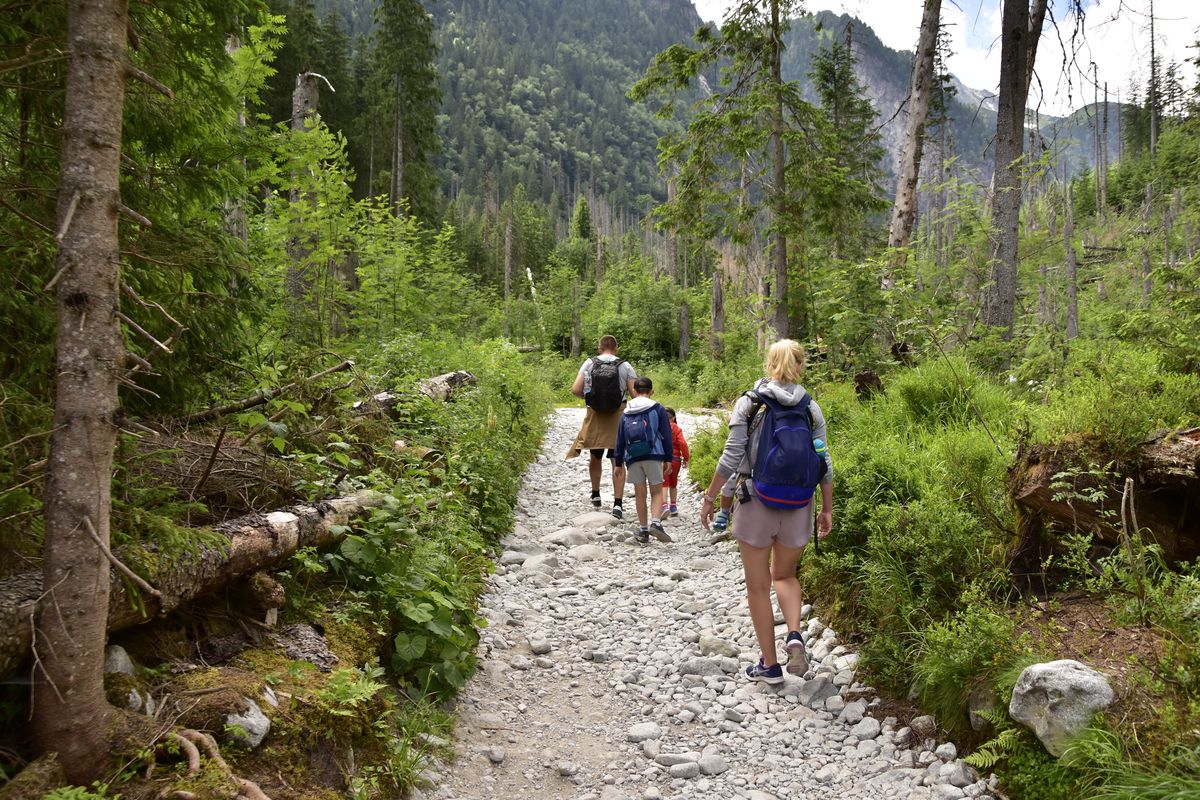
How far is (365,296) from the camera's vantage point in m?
11.1

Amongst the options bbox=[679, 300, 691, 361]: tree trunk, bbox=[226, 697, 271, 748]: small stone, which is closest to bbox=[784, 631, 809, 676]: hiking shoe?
bbox=[226, 697, 271, 748]: small stone

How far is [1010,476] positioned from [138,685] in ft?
16.4

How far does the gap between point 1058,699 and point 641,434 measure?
5.26 meters

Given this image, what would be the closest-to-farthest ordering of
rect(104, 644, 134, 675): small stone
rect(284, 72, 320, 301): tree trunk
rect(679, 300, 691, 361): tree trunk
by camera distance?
rect(104, 644, 134, 675): small stone
rect(284, 72, 320, 301): tree trunk
rect(679, 300, 691, 361): tree trunk

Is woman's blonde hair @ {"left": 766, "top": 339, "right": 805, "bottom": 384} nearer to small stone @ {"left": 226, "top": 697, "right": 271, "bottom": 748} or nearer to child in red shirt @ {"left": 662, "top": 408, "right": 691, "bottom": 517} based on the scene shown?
small stone @ {"left": 226, "top": 697, "right": 271, "bottom": 748}

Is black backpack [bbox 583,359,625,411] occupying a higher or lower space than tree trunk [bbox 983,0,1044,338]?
lower

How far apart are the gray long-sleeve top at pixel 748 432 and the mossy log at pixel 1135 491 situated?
128cm

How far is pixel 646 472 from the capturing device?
26.2 ft

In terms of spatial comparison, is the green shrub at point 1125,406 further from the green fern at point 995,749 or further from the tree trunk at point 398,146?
the tree trunk at point 398,146

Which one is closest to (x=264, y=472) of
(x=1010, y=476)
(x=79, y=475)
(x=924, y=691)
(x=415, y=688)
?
(x=415, y=688)

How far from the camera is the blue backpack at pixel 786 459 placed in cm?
432

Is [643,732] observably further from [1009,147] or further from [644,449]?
[1009,147]

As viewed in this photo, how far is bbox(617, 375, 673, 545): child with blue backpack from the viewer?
7.89m

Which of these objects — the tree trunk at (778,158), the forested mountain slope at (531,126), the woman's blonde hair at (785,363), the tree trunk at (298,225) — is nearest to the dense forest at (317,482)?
the tree trunk at (298,225)
